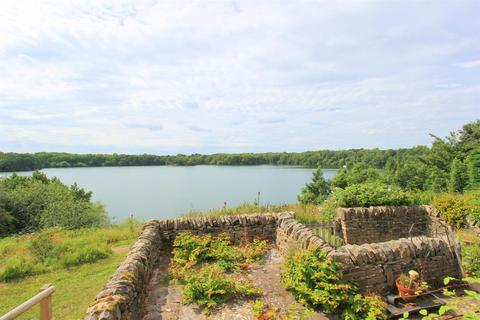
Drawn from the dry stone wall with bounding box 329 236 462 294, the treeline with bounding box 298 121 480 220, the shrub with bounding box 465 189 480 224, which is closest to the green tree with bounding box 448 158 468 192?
the treeline with bounding box 298 121 480 220

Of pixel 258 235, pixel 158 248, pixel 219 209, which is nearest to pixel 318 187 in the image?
pixel 219 209

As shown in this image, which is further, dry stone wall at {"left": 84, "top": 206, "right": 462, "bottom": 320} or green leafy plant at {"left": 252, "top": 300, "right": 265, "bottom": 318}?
green leafy plant at {"left": 252, "top": 300, "right": 265, "bottom": 318}

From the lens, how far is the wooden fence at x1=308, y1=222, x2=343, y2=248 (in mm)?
8347

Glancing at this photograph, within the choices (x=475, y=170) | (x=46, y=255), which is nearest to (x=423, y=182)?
(x=475, y=170)

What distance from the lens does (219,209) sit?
11.3 meters

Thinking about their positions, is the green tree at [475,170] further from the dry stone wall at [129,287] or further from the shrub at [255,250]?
the dry stone wall at [129,287]

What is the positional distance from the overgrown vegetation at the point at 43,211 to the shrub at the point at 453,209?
16421 millimetres

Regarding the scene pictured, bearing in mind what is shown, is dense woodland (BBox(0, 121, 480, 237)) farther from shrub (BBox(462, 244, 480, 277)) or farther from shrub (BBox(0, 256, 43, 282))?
shrub (BBox(0, 256, 43, 282))

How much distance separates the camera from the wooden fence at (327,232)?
27.4 feet

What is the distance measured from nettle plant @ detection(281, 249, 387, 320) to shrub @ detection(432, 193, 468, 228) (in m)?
6.47

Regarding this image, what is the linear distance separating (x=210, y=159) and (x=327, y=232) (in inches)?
2781

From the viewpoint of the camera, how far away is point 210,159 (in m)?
78.7

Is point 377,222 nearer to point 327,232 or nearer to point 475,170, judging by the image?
point 327,232

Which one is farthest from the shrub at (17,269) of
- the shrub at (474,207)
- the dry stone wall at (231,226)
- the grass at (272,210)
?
the shrub at (474,207)
